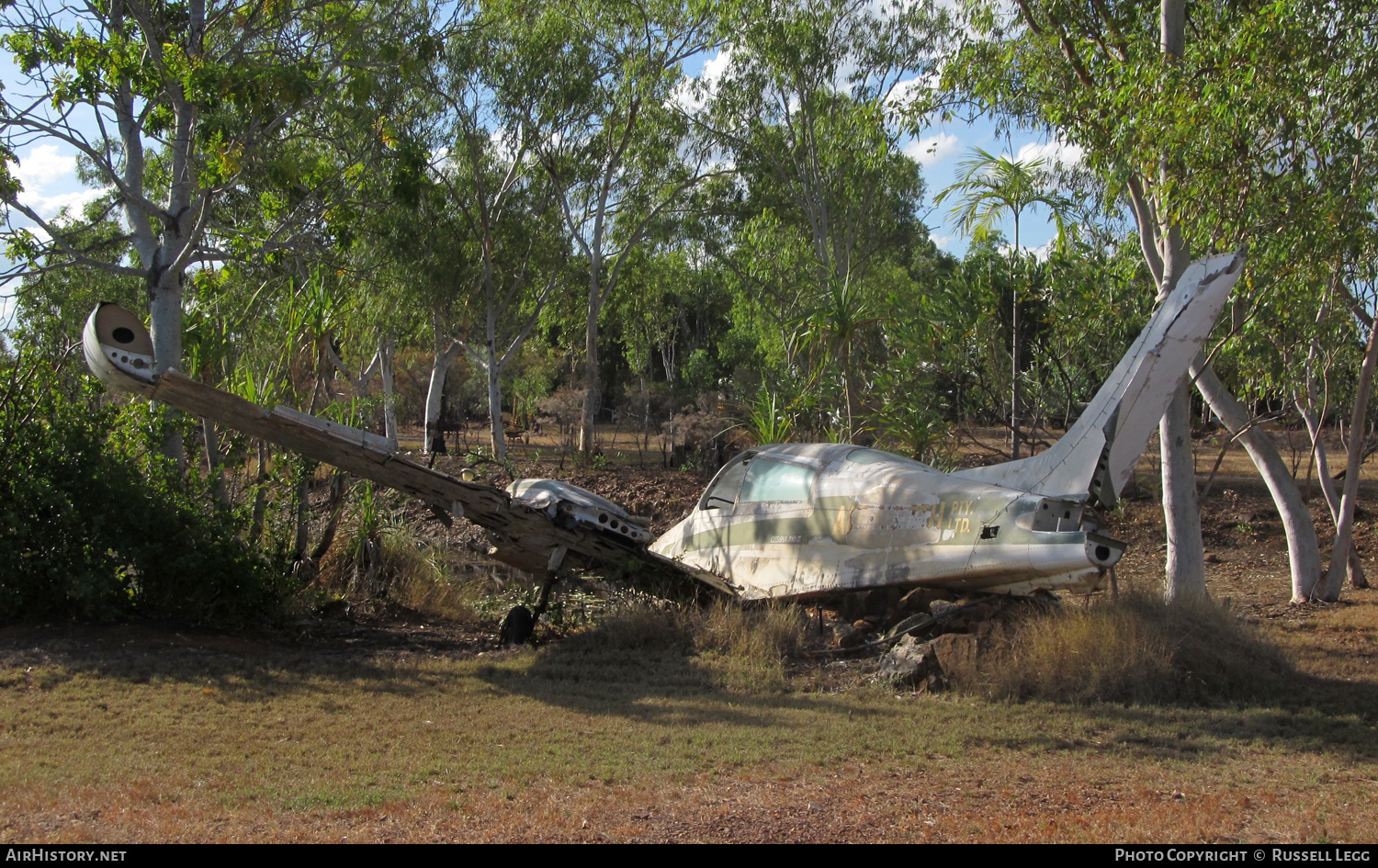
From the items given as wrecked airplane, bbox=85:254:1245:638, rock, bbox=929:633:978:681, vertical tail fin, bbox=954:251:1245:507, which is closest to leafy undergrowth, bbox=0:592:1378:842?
rock, bbox=929:633:978:681

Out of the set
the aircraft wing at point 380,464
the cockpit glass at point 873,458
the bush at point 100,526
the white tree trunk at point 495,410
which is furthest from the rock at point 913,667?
the white tree trunk at point 495,410

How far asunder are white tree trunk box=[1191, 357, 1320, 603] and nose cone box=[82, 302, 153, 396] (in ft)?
41.1

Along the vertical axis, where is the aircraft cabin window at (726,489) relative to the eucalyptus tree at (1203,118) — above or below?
below

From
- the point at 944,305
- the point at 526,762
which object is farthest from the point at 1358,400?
the point at 526,762

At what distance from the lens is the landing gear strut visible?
1061cm

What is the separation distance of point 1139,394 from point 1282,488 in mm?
6037

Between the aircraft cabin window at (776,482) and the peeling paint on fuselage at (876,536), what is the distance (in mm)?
73

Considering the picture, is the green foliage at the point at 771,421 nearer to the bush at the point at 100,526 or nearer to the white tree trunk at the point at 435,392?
the bush at the point at 100,526

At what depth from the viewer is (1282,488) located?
13.6 metres

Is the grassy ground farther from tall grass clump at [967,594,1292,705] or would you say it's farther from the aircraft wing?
the aircraft wing

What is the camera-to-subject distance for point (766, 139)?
1235 inches

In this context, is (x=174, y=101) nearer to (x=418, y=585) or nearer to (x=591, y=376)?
(x=418, y=585)

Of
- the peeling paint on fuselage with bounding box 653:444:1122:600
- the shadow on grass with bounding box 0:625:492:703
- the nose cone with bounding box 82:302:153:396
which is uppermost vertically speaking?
the nose cone with bounding box 82:302:153:396

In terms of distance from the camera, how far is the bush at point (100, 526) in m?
9.41
